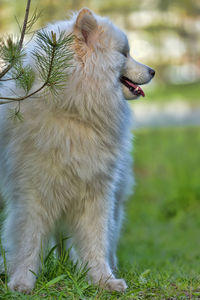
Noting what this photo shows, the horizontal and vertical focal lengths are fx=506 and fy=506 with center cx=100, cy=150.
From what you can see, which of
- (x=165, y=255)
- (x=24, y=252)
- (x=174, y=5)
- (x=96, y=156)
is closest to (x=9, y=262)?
(x=24, y=252)

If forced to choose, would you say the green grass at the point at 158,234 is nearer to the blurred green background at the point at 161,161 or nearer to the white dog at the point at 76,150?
the blurred green background at the point at 161,161

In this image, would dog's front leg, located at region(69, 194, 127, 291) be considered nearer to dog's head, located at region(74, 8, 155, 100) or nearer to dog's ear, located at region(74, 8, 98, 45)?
dog's head, located at region(74, 8, 155, 100)

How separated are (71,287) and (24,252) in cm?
42

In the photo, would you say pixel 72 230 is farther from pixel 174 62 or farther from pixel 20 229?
pixel 174 62

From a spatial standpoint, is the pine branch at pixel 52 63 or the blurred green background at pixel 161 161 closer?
the pine branch at pixel 52 63

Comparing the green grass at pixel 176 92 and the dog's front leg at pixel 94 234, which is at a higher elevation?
the green grass at pixel 176 92

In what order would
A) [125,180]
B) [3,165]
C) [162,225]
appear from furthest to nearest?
[162,225], [125,180], [3,165]

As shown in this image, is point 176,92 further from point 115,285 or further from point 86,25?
point 115,285

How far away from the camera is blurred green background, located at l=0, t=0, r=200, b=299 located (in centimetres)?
550

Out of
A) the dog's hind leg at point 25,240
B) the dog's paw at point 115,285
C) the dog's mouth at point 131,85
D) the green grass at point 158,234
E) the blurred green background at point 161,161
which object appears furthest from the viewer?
the blurred green background at point 161,161

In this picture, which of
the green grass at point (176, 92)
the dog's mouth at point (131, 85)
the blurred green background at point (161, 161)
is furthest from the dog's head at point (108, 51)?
the green grass at point (176, 92)

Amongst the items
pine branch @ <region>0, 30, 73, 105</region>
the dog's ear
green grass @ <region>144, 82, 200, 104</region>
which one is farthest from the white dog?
green grass @ <region>144, 82, 200, 104</region>

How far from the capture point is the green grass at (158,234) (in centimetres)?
299

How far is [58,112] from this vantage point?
3.24 meters
